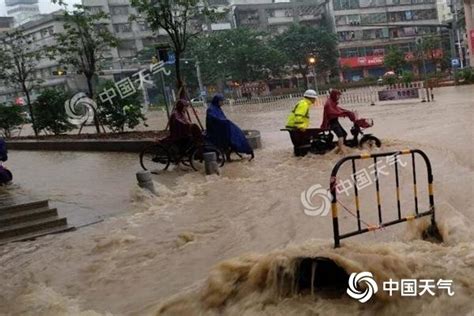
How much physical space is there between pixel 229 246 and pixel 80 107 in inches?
673

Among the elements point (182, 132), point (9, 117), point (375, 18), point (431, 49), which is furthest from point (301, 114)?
point (375, 18)

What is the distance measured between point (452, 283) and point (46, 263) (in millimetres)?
4308

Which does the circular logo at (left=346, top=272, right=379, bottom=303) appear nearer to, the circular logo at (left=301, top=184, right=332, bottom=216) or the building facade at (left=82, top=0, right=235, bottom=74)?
the circular logo at (left=301, top=184, right=332, bottom=216)

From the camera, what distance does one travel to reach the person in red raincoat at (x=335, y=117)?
11.0m

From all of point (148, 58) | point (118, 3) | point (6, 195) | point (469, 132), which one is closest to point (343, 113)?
point (469, 132)

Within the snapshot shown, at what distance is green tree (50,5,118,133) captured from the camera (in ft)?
60.8

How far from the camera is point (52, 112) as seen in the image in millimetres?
23188

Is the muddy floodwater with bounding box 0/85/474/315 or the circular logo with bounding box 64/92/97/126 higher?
the circular logo with bounding box 64/92/97/126

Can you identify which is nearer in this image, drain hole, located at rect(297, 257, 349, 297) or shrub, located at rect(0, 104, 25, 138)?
drain hole, located at rect(297, 257, 349, 297)

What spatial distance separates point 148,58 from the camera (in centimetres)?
5497

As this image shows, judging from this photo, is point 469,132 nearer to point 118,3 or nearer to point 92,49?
point 92,49

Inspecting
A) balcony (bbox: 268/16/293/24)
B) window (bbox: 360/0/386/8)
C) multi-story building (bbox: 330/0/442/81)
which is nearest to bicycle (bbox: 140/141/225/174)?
multi-story building (bbox: 330/0/442/81)

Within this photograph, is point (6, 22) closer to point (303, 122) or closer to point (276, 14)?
point (276, 14)

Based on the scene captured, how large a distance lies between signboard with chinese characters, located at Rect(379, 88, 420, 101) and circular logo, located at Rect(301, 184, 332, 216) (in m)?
18.6
